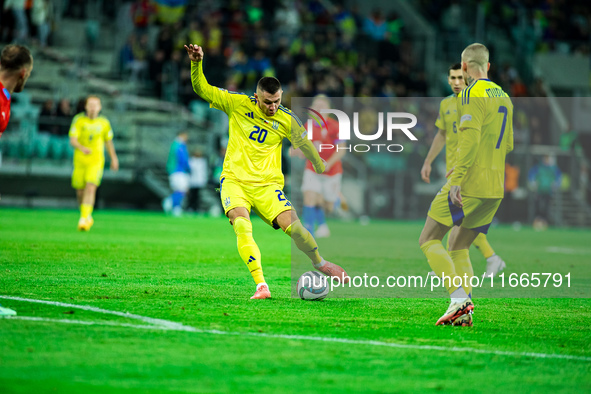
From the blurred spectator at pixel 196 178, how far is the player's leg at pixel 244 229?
17208 mm

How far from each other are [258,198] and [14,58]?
269cm

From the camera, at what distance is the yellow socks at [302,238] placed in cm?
814

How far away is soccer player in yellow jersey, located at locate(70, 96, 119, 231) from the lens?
15500mm

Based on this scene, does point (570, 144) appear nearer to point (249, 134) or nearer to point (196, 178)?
Answer: point (196, 178)

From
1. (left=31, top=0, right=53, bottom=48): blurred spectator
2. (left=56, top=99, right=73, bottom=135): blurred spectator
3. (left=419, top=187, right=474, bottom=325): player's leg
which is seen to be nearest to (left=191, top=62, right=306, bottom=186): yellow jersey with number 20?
(left=419, top=187, right=474, bottom=325): player's leg

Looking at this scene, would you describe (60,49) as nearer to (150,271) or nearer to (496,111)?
(150,271)

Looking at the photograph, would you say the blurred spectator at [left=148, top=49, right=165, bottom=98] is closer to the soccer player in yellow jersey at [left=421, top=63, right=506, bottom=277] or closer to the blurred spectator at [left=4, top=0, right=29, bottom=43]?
the blurred spectator at [left=4, top=0, right=29, bottom=43]

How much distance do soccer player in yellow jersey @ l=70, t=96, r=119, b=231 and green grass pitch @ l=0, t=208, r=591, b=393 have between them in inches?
190

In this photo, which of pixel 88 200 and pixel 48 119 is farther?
pixel 48 119

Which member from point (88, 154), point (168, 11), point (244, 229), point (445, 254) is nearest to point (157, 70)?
point (168, 11)

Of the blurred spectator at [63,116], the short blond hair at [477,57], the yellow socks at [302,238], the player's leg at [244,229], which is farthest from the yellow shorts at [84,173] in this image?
the short blond hair at [477,57]

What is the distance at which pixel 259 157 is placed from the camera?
834 centimetres

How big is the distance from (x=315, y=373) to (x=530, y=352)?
169 centimetres

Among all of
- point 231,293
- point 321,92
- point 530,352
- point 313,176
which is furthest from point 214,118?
point 530,352
